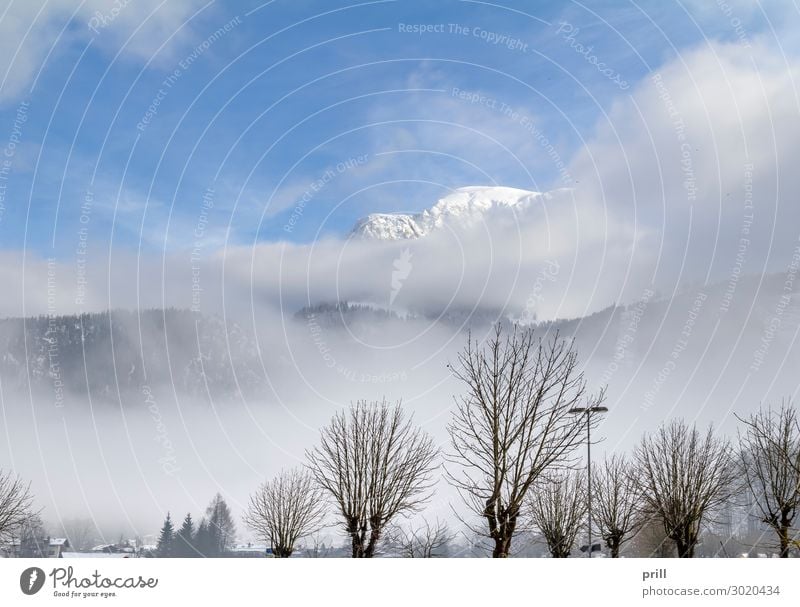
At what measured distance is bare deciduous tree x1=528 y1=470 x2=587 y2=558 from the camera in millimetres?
39500

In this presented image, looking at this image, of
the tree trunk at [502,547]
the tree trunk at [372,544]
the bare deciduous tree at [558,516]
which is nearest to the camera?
the tree trunk at [502,547]

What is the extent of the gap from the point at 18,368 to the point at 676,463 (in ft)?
441

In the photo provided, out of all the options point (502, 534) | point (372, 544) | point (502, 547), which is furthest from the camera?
point (372, 544)

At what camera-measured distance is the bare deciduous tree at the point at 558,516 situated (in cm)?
3950

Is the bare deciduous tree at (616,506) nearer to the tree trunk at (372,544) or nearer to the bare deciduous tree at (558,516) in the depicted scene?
the bare deciduous tree at (558,516)

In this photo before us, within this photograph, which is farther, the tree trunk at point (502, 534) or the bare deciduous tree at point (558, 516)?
the bare deciduous tree at point (558, 516)

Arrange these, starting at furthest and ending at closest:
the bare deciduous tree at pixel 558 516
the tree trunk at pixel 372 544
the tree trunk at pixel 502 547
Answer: the bare deciduous tree at pixel 558 516
the tree trunk at pixel 372 544
the tree trunk at pixel 502 547

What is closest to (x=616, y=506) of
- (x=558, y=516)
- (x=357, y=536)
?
(x=558, y=516)

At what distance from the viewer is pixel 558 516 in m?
40.0

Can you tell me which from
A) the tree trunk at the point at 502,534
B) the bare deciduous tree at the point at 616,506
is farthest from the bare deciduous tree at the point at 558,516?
the tree trunk at the point at 502,534

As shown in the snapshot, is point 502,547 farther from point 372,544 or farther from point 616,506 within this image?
point 616,506
